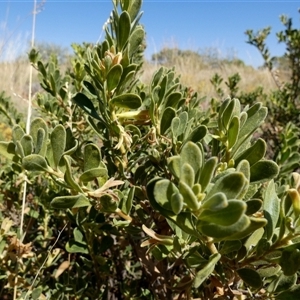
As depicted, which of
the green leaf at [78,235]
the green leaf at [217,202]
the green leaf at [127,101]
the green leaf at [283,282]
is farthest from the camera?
the green leaf at [78,235]

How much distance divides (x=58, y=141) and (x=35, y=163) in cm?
5

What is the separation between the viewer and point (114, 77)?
2.35 ft

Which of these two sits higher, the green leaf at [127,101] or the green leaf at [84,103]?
the green leaf at [127,101]

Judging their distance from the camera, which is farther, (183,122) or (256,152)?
(183,122)

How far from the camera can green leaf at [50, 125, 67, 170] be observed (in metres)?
0.61

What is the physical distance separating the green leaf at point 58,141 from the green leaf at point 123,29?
240 mm

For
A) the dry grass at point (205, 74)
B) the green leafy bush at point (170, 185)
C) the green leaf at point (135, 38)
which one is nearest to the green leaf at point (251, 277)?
the green leafy bush at point (170, 185)

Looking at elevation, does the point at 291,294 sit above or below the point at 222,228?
below

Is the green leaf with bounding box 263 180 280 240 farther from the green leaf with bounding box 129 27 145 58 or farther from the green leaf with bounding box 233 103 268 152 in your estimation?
the green leaf with bounding box 129 27 145 58

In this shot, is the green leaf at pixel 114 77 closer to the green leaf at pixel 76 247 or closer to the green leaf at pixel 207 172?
the green leaf at pixel 207 172

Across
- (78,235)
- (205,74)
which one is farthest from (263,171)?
(205,74)

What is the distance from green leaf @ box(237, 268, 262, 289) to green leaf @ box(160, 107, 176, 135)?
0.33m

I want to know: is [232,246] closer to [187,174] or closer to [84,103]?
[187,174]

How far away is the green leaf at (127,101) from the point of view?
29.0 inches
